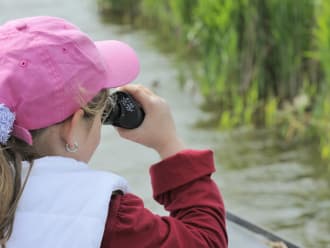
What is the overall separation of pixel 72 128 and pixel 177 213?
0.87 feet

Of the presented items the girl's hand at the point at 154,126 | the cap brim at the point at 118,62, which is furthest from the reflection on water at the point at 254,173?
the cap brim at the point at 118,62

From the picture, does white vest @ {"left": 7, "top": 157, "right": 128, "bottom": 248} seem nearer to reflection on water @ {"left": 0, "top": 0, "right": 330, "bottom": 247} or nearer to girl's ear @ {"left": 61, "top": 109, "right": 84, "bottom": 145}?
girl's ear @ {"left": 61, "top": 109, "right": 84, "bottom": 145}

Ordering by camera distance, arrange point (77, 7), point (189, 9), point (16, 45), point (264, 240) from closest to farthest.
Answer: point (16, 45)
point (264, 240)
point (189, 9)
point (77, 7)

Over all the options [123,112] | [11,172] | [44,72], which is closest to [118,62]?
[123,112]

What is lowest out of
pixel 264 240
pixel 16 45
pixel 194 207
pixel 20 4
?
pixel 20 4

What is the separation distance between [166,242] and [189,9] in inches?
145

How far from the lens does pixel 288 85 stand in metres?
4.21

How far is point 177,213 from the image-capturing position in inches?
52.1

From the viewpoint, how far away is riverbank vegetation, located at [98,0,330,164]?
3955 millimetres

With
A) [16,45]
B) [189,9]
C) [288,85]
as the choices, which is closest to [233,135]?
[288,85]

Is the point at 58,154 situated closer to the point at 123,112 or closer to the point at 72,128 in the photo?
the point at 72,128

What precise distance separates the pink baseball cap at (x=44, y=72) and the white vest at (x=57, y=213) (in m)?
0.07

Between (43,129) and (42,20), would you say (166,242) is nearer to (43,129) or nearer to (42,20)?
(43,129)

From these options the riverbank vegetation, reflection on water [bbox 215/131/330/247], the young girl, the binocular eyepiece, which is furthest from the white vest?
the riverbank vegetation
